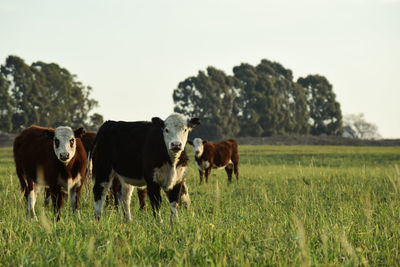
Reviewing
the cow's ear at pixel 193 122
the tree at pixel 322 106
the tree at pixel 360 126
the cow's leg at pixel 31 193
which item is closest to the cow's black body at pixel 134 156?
the cow's ear at pixel 193 122

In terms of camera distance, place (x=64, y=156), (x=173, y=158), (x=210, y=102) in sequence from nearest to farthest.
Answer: (x=173, y=158) → (x=64, y=156) → (x=210, y=102)

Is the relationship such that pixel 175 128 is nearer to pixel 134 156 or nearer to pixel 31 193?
pixel 134 156

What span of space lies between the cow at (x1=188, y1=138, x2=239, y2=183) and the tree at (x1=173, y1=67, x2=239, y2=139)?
1534 inches

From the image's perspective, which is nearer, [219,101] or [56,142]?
[56,142]

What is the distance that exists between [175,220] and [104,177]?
257 cm

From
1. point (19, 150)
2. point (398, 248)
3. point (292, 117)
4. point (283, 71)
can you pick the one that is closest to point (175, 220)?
point (398, 248)

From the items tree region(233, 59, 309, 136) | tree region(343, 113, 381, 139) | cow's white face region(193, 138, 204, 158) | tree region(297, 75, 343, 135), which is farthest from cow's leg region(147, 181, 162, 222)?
tree region(343, 113, 381, 139)

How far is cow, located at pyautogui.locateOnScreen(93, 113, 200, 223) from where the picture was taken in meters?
6.10

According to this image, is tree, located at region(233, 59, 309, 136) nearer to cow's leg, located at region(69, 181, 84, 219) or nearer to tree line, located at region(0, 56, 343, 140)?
tree line, located at region(0, 56, 343, 140)

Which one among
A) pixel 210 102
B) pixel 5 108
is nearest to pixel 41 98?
pixel 5 108

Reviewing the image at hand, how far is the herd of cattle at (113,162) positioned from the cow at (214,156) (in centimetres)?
800

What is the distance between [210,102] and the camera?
58219 millimetres

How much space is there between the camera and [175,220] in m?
4.95

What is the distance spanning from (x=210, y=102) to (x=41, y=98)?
21900 millimetres
